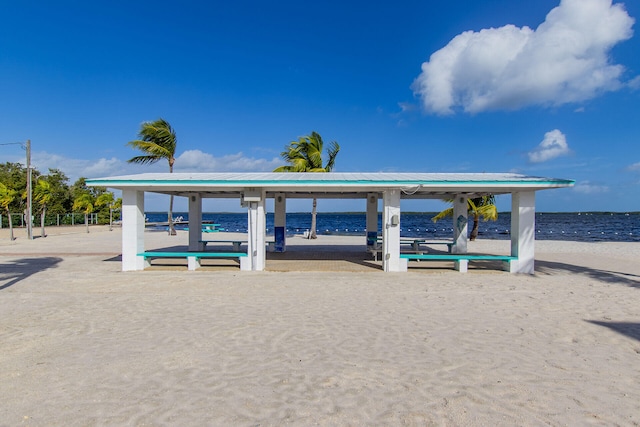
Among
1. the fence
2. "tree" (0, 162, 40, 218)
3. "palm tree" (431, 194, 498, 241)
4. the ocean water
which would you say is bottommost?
the ocean water

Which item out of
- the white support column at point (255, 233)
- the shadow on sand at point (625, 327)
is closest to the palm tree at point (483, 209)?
the white support column at point (255, 233)

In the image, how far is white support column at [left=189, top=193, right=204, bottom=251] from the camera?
14.9 meters

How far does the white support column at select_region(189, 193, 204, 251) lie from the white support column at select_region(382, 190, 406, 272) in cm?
764

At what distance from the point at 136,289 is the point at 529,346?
7982 mm

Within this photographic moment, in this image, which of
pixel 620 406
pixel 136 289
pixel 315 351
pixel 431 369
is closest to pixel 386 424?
pixel 431 369

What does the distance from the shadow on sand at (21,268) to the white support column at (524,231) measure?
44.3 ft

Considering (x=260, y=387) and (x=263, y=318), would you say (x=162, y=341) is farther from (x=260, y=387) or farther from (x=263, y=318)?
(x=260, y=387)

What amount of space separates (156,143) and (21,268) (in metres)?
16.6

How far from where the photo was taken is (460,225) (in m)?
15.7

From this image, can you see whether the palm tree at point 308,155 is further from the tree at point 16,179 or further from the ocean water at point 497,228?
the tree at point 16,179

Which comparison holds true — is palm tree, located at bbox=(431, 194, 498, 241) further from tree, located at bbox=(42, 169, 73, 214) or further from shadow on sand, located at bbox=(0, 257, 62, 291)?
tree, located at bbox=(42, 169, 73, 214)

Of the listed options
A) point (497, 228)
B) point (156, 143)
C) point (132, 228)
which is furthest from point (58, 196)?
point (497, 228)

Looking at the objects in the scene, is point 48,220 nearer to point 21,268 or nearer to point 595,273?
point 21,268

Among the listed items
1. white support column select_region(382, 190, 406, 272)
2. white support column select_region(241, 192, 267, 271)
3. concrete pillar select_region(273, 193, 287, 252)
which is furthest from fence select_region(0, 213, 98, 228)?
white support column select_region(382, 190, 406, 272)
